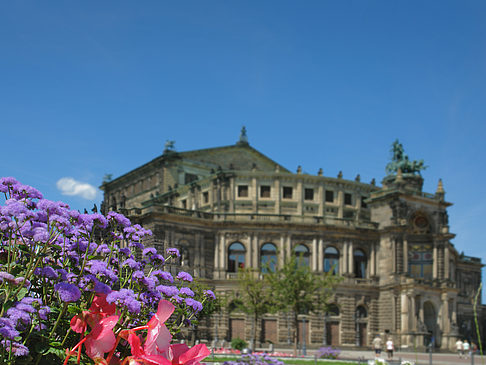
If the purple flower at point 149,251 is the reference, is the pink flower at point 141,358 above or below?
below

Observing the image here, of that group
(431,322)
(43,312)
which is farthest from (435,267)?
(43,312)

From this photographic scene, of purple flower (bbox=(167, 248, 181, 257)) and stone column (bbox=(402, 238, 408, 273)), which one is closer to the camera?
purple flower (bbox=(167, 248, 181, 257))

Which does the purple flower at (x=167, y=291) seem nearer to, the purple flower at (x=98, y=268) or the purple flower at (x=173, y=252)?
the purple flower at (x=98, y=268)

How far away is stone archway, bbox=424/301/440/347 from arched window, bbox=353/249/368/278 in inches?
282

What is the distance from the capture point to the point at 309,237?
65.2 metres

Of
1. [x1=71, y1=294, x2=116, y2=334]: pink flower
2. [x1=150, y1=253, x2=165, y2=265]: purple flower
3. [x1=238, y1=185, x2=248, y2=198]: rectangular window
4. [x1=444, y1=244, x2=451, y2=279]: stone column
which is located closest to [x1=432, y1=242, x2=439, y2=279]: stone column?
[x1=444, y1=244, x2=451, y2=279]: stone column

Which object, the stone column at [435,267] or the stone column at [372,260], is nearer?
the stone column at [372,260]

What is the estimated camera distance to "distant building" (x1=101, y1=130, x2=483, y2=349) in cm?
6200

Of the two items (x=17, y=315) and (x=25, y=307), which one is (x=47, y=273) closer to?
(x=25, y=307)

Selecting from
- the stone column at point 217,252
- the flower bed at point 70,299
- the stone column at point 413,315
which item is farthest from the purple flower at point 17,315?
the stone column at point 413,315

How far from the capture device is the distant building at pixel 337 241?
62.0 m

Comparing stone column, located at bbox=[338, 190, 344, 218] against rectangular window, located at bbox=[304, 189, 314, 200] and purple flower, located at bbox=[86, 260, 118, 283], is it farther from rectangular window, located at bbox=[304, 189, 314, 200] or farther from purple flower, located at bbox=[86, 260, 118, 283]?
purple flower, located at bbox=[86, 260, 118, 283]

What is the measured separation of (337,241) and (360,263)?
3.92 metres

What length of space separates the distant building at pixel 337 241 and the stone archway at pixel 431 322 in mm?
105
